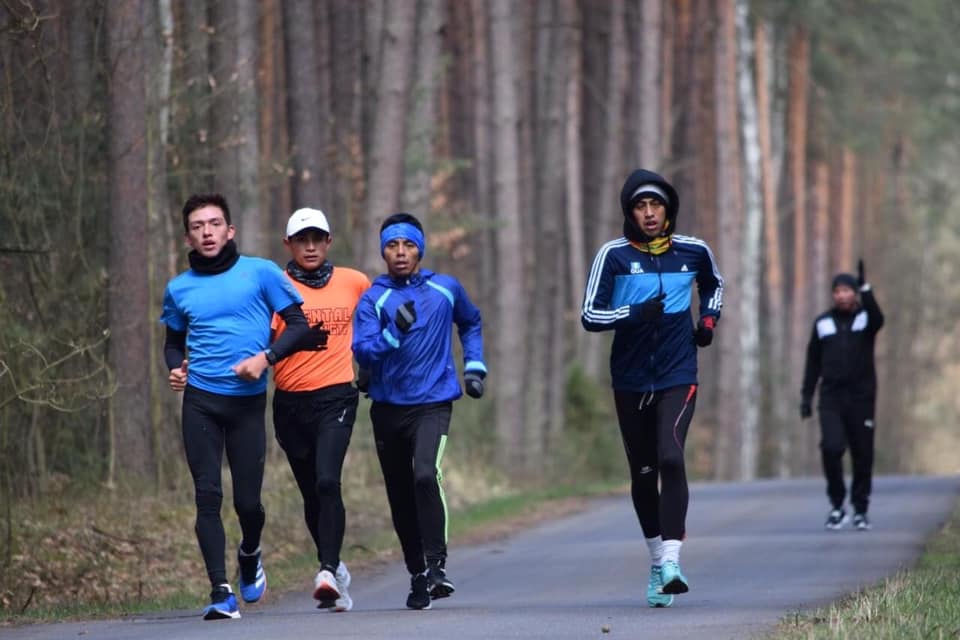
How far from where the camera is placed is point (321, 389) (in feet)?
38.9

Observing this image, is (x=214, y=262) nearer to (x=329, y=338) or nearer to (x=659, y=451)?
(x=329, y=338)

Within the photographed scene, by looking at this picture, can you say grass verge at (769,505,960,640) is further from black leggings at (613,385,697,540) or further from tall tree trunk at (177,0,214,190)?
tall tree trunk at (177,0,214,190)

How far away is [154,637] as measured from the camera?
1064cm

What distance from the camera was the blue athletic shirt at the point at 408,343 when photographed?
11.5 metres

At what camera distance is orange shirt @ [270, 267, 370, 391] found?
11.9 metres

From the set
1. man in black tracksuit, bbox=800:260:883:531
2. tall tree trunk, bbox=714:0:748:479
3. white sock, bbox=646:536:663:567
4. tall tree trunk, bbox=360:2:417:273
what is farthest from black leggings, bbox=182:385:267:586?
tall tree trunk, bbox=714:0:748:479

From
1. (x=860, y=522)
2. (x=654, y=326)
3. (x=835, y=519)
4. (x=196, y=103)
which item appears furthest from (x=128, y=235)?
(x=654, y=326)

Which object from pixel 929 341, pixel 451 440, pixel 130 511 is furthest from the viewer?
pixel 929 341

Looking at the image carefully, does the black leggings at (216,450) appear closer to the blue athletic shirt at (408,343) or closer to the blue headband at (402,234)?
the blue athletic shirt at (408,343)

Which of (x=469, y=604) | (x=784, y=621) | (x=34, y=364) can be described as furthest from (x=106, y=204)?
(x=784, y=621)

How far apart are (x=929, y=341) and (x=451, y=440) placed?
53183mm

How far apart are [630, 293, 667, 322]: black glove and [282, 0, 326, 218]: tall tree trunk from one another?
1115 centimetres

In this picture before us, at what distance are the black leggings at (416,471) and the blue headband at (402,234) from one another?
35.1 inches

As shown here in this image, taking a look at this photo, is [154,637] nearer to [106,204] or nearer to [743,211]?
[106,204]
